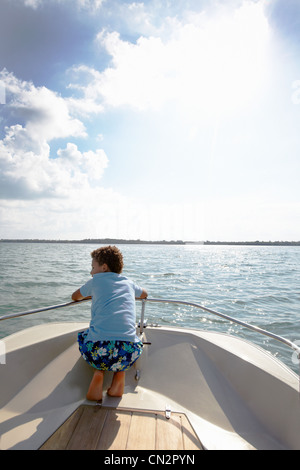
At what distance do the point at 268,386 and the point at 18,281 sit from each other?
35.8ft

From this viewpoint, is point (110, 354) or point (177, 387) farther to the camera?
point (177, 387)

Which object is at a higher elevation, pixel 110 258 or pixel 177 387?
pixel 110 258

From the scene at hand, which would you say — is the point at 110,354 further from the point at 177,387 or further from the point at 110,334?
the point at 177,387

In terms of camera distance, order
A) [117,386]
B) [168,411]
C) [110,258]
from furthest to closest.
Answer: [110,258], [117,386], [168,411]

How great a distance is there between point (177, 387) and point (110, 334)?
817 millimetres

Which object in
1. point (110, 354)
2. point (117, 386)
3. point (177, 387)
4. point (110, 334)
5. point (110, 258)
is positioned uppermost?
point (110, 258)

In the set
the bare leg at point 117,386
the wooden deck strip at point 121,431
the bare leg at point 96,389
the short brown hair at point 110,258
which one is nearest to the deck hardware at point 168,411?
the wooden deck strip at point 121,431

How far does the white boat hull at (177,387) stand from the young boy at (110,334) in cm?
21

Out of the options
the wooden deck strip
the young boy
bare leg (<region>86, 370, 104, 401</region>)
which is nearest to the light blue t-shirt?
the young boy

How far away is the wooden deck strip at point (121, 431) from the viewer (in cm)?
135

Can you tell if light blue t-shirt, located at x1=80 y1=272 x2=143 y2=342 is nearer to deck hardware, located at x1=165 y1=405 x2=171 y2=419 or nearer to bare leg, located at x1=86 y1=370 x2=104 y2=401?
bare leg, located at x1=86 y1=370 x2=104 y2=401

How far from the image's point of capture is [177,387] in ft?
6.51

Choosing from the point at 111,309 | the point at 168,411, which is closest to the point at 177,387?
the point at 168,411
